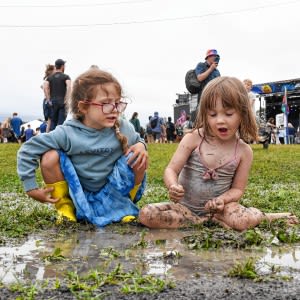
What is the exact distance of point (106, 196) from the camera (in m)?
4.03

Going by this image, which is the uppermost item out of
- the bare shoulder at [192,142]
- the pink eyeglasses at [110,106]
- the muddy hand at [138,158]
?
the pink eyeglasses at [110,106]

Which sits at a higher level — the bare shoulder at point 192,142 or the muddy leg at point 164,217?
the bare shoulder at point 192,142

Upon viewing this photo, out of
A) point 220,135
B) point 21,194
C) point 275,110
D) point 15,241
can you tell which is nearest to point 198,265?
point 15,241

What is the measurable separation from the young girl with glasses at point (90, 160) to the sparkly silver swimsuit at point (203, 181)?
1.04 ft

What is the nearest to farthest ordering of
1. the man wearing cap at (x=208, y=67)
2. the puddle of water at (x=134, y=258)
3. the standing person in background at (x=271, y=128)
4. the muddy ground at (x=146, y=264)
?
the muddy ground at (x=146, y=264)
the puddle of water at (x=134, y=258)
the man wearing cap at (x=208, y=67)
the standing person in background at (x=271, y=128)

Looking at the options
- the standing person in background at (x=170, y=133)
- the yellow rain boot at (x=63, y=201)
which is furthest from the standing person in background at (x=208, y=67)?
the standing person in background at (x=170, y=133)

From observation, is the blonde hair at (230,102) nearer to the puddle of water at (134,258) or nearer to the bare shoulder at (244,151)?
the bare shoulder at (244,151)

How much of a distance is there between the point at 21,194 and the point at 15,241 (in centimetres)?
278

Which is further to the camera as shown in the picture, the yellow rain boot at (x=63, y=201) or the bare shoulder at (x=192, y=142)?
the bare shoulder at (x=192, y=142)

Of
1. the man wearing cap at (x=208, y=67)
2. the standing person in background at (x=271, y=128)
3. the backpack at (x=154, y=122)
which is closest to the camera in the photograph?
the man wearing cap at (x=208, y=67)

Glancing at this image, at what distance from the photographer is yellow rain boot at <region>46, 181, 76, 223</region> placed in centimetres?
391

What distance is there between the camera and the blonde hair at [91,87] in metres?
4.00

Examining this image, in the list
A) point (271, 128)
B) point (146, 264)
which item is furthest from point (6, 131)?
point (146, 264)

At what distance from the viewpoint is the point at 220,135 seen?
3.88m
